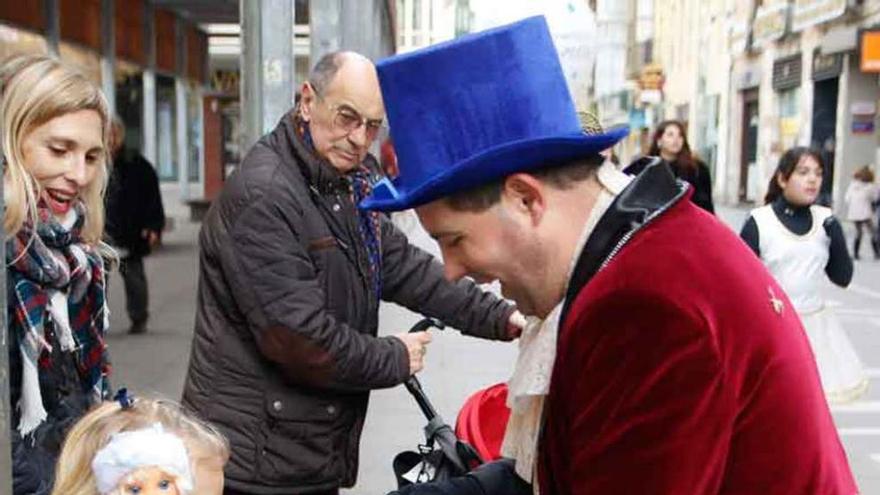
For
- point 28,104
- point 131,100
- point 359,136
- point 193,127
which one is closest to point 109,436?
point 28,104

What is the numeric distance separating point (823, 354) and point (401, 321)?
14.6 feet

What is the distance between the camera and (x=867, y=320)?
36.9 feet

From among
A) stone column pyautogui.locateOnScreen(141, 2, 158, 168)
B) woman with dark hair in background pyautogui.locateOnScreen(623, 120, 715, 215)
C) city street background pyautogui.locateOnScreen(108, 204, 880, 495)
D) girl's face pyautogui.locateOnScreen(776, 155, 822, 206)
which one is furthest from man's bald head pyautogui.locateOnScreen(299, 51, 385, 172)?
stone column pyautogui.locateOnScreen(141, 2, 158, 168)

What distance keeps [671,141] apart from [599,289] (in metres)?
7.58

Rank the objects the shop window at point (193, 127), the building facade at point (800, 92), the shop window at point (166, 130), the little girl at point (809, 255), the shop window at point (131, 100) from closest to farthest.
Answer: the little girl at point (809, 255) → the shop window at point (131, 100) → the shop window at point (166, 130) → the shop window at point (193, 127) → the building facade at point (800, 92)

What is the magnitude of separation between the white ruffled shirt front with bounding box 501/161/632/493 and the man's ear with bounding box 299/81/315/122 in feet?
3.94

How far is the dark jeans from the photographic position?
895 centimetres

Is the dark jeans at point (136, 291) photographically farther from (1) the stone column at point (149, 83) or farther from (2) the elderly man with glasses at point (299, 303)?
(1) the stone column at point (149, 83)

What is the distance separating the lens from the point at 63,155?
2354 millimetres

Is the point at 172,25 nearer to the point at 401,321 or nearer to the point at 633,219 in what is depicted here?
the point at 401,321

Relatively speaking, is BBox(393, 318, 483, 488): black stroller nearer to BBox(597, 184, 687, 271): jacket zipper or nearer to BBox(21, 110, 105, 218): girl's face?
BBox(21, 110, 105, 218): girl's face

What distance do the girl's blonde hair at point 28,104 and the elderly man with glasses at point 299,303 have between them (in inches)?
19.2

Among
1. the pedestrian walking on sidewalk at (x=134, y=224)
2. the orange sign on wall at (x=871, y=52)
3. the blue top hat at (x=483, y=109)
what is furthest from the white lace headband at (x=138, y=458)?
the orange sign on wall at (x=871, y=52)

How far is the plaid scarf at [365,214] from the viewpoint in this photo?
2865mm
